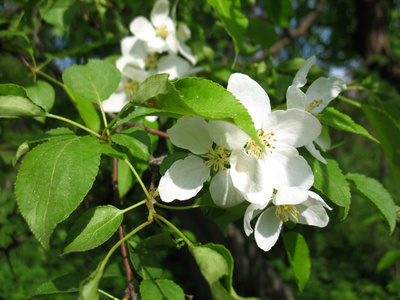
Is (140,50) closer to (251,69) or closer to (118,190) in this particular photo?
(251,69)

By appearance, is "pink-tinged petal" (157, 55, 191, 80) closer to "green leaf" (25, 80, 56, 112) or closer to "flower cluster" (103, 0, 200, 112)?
"flower cluster" (103, 0, 200, 112)

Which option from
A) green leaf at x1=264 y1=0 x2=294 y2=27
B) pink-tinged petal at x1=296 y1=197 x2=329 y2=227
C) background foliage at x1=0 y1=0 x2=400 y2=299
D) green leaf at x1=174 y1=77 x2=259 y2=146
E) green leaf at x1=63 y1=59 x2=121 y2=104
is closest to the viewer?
green leaf at x1=174 y1=77 x2=259 y2=146

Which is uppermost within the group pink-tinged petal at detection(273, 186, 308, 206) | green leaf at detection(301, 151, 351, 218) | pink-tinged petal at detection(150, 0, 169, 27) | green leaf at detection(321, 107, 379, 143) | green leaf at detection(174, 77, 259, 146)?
green leaf at detection(174, 77, 259, 146)

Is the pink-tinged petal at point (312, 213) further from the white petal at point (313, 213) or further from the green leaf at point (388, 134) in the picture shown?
the green leaf at point (388, 134)

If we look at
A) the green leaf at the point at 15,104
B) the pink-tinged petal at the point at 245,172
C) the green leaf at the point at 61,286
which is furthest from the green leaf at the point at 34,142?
the pink-tinged petal at the point at 245,172

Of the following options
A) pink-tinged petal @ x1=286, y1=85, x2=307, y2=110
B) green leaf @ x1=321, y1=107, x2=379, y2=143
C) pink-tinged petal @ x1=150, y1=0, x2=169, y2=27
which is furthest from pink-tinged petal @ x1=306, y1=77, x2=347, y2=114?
pink-tinged petal @ x1=150, y1=0, x2=169, y2=27

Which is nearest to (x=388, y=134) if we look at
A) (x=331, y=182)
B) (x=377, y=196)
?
(x=377, y=196)

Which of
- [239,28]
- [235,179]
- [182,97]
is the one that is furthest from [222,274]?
[239,28]

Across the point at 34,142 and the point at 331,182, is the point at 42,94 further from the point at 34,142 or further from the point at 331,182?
the point at 331,182
